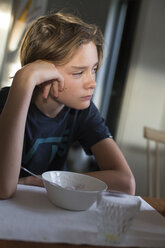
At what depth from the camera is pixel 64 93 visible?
0.88 m

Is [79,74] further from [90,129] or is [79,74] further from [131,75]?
[131,75]

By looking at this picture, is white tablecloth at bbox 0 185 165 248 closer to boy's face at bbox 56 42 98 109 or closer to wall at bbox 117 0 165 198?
boy's face at bbox 56 42 98 109

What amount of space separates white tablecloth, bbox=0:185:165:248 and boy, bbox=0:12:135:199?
57mm

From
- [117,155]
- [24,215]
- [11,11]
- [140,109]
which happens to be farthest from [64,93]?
[140,109]

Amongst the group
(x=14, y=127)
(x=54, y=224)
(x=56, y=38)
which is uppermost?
(x=56, y=38)

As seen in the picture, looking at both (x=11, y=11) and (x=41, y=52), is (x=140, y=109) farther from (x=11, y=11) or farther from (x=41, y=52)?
(x=41, y=52)

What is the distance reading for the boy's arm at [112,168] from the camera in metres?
0.84

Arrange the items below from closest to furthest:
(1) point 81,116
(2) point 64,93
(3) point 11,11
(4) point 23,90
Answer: (4) point 23,90, (2) point 64,93, (1) point 81,116, (3) point 11,11

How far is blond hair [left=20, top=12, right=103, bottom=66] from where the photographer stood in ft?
2.84

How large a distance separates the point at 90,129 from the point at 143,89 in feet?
4.88

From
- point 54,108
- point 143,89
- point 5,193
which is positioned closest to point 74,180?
point 5,193

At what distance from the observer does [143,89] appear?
8.02 feet

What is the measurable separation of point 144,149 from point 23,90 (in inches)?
77.4

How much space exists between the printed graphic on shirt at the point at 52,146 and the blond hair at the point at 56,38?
26cm
